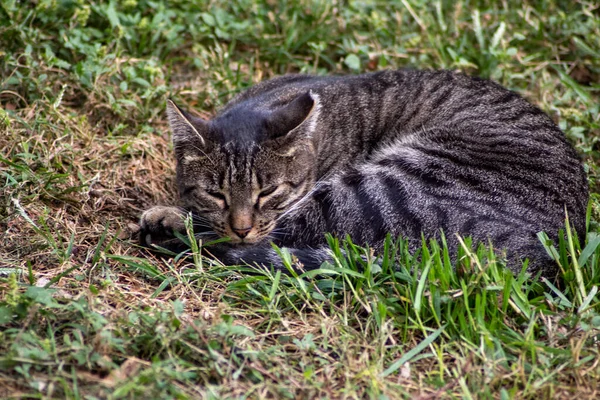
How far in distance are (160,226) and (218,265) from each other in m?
0.54

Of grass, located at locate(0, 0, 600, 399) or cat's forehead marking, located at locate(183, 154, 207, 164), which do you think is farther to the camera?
cat's forehead marking, located at locate(183, 154, 207, 164)

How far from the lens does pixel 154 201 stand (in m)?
4.26

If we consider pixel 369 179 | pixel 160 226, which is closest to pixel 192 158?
pixel 160 226

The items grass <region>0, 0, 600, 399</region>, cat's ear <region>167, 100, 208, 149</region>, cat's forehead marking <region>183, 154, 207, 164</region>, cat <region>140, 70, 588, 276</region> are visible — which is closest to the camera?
grass <region>0, 0, 600, 399</region>

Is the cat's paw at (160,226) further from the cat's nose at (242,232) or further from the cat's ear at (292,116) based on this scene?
the cat's ear at (292,116)

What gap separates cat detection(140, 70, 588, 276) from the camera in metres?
3.40

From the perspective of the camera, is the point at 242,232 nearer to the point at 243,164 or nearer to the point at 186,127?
the point at 243,164

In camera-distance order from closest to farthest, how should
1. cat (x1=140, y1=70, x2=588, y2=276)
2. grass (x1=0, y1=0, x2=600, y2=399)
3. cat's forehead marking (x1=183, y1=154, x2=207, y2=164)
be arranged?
grass (x1=0, y1=0, x2=600, y2=399) < cat (x1=140, y1=70, x2=588, y2=276) < cat's forehead marking (x1=183, y1=154, x2=207, y2=164)

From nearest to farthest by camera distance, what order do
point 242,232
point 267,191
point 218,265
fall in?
point 218,265, point 242,232, point 267,191

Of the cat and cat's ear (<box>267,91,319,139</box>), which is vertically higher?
cat's ear (<box>267,91,319,139</box>)

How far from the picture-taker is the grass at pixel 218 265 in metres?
2.69

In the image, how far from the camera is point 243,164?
12.0 feet

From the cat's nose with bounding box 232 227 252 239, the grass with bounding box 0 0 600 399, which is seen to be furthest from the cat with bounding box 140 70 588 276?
the grass with bounding box 0 0 600 399

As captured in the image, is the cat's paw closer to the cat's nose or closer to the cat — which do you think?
the cat
